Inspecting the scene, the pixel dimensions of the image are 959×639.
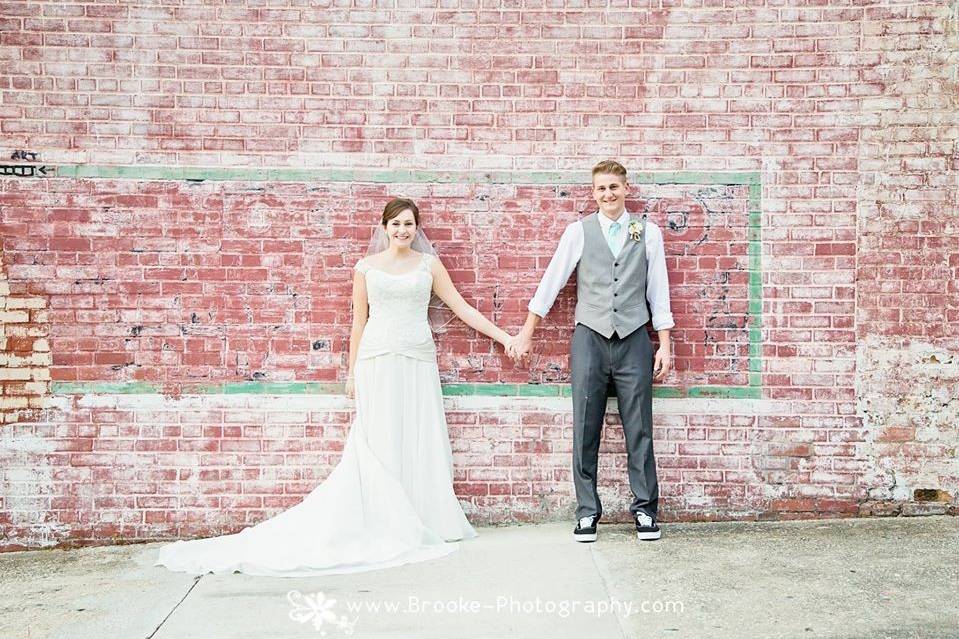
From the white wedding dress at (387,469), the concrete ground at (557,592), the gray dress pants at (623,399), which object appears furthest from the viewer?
the gray dress pants at (623,399)

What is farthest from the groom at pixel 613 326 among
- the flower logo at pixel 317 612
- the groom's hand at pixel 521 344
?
the flower logo at pixel 317 612

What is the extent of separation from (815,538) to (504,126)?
9.80 ft

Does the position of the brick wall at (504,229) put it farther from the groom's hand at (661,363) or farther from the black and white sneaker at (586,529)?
the black and white sneaker at (586,529)

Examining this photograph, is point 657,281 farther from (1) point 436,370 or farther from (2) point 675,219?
(1) point 436,370

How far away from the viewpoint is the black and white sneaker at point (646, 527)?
4.70 m

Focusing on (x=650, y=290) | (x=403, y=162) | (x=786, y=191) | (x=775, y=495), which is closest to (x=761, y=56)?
(x=786, y=191)

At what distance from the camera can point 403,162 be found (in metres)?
5.04

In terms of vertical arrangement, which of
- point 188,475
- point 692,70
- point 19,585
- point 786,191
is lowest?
point 19,585

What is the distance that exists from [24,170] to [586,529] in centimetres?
392

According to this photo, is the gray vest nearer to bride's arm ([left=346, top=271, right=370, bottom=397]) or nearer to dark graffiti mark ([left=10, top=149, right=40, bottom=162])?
bride's arm ([left=346, top=271, right=370, bottom=397])

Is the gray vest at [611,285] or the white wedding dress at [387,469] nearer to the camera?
the white wedding dress at [387,469]

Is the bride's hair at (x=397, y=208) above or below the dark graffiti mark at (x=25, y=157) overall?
below

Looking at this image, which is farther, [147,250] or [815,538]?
[147,250]

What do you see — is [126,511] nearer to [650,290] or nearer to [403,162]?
[403,162]
